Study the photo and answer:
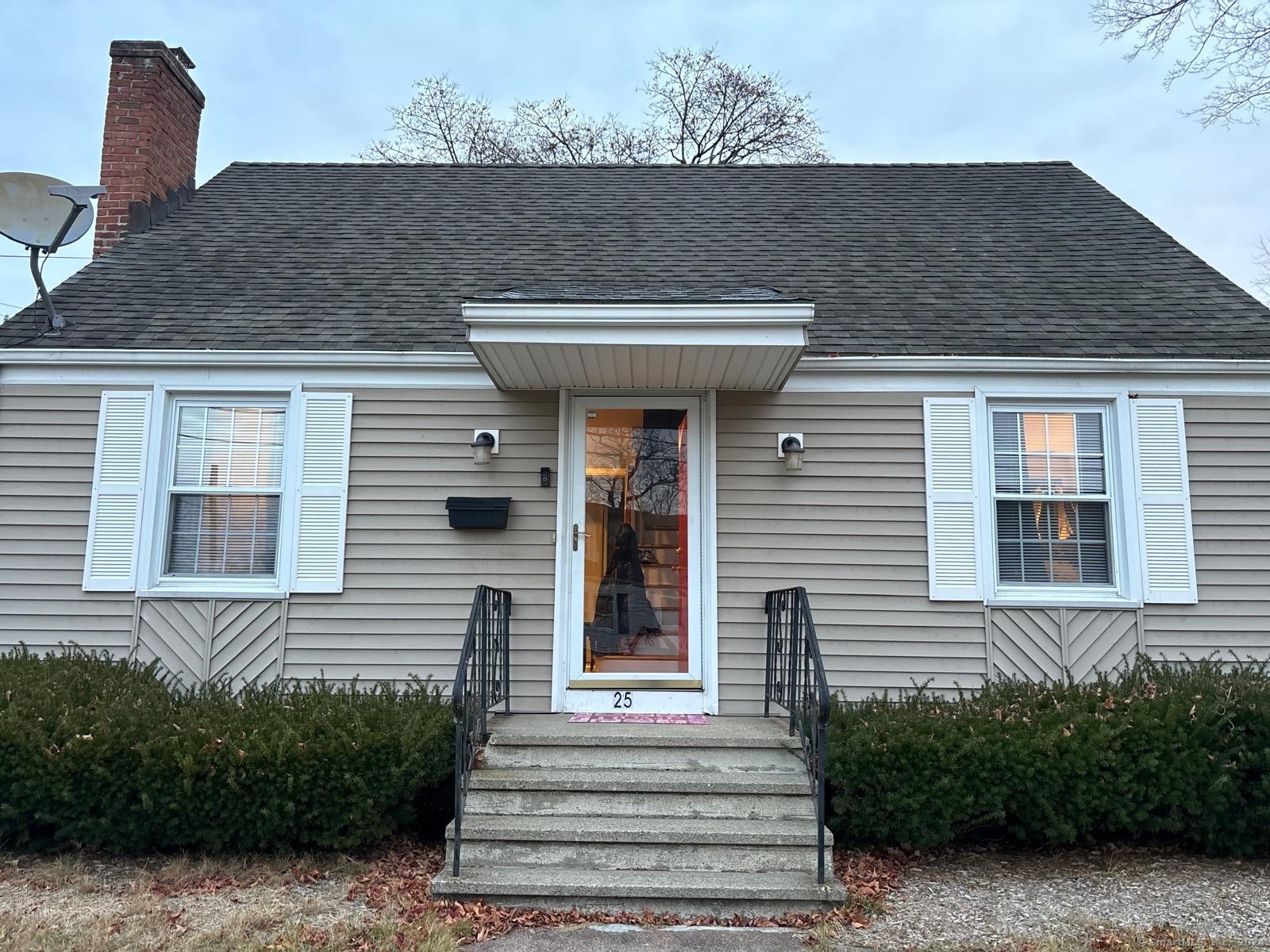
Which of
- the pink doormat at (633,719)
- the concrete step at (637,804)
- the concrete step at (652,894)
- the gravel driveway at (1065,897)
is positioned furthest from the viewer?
the pink doormat at (633,719)

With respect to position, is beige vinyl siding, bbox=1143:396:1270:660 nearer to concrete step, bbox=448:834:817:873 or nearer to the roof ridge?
concrete step, bbox=448:834:817:873

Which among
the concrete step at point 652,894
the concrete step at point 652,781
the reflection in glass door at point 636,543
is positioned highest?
the reflection in glass door at point 636,543

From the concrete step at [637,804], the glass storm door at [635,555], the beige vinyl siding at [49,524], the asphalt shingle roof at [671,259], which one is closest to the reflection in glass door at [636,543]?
the glass storm door at [635,555]

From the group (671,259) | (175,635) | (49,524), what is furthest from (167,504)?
(671,259)

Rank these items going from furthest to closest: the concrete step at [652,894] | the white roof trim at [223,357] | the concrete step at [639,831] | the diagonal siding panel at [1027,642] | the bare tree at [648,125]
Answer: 1. the bare tree at [648,125]
2. the white roof trim at [223,357]
3. the diagonal siding panel at [1027,642]
4. the concrete step at [639,831]
5. the concrete step at [652,894]

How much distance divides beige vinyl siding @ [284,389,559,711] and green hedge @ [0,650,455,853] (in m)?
1.02

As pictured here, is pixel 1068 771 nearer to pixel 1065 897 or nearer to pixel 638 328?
pixel 1065 897

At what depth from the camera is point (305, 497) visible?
17.3ft

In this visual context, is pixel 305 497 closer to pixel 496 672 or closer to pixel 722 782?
pixel 496 672

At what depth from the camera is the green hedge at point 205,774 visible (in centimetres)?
382

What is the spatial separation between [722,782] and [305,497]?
3.12 meters

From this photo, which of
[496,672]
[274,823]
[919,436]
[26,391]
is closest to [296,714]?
[274,823]

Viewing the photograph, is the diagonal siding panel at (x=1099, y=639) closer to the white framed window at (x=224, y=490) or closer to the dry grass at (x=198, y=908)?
Answer: the dry grass at (x=198, y=908)

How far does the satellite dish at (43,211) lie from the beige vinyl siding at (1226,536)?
289 inches
